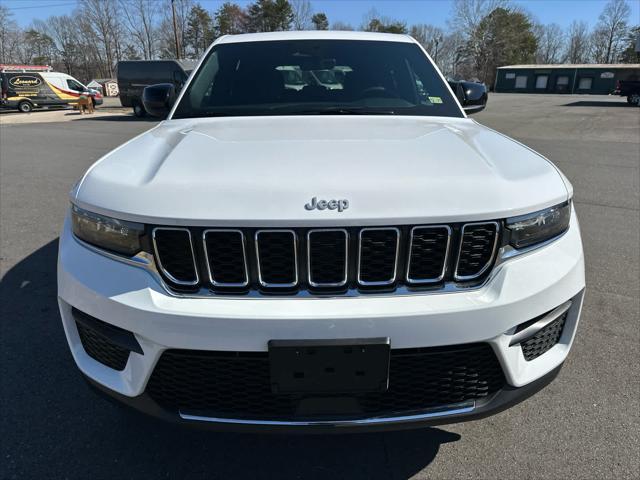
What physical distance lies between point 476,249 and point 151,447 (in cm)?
163

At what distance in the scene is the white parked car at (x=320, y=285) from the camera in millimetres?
1462

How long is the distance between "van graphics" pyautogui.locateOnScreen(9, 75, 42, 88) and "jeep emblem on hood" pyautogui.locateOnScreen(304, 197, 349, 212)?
31852 millimetres

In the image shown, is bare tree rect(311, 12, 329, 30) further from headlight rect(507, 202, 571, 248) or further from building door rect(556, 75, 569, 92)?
headlight rect(507, 202, 571, 248)

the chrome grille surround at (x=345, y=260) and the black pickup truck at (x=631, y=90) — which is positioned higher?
the chrome grille surround at (x=345, y=260)

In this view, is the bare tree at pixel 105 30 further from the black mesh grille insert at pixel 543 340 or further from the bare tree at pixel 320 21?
the black mesh grille insert at pixel 543 340

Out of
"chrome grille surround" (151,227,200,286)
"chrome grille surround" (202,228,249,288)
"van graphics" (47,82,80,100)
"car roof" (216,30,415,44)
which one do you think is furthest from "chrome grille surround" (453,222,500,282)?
"van graphics" (47,82,80,100)

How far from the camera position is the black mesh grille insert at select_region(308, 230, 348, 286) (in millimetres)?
1487

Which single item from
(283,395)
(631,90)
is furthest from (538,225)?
(631,90)

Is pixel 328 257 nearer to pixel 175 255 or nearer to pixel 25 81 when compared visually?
pixel 175 255

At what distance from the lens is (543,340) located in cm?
172

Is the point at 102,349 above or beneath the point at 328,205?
beneath

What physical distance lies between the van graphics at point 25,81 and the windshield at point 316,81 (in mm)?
29794

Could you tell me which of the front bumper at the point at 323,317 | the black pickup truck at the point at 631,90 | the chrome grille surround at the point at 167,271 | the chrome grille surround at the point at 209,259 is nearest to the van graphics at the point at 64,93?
the front bumper at the point at 323,317

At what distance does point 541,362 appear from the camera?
1711 mm
